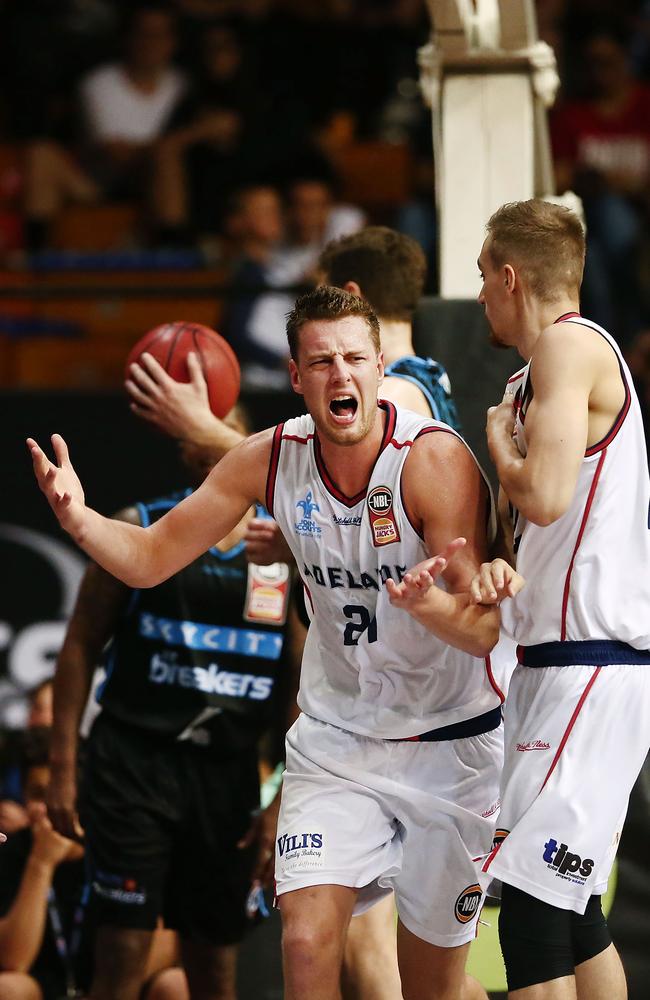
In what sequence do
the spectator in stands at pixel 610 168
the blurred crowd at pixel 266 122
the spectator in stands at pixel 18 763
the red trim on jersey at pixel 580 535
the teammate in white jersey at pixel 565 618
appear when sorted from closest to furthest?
the teammate in white jersey at pixel 565 618
the red trim on jersey at pixel 580 535
the spectator in stands at pixel 18 763
the spectator in stands at pixel 610 168
the blurred crowd at pixel 266 122

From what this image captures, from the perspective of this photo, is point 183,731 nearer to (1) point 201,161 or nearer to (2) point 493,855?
(2) point 493,855

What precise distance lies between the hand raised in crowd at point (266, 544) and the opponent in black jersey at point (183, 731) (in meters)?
0.66

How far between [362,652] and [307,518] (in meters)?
0.40

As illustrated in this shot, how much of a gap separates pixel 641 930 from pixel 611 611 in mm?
2480

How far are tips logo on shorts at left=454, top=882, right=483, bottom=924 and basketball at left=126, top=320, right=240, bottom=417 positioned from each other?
6.40ft

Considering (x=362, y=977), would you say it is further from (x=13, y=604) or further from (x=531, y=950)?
(x=13, y=604)

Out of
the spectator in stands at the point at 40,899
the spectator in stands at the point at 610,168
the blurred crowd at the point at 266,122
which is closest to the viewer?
the spectator in stands at the point at 40,899

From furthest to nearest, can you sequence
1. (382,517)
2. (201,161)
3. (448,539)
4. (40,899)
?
(201,161)
(40,899)
(382,517)
(448,539)

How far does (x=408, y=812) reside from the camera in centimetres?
411

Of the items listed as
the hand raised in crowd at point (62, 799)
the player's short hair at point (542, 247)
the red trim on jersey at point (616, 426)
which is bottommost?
the hand raised in crowd at point (62, 799)

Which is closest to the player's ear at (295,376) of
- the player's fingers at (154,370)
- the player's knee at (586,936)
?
the player's fingers at (154,370)

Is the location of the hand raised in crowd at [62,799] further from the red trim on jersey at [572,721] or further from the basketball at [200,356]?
the red trim on jersey at [572,721]

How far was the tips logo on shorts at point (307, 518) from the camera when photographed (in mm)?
4039

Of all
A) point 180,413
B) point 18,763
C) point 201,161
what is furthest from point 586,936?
point 201,161
